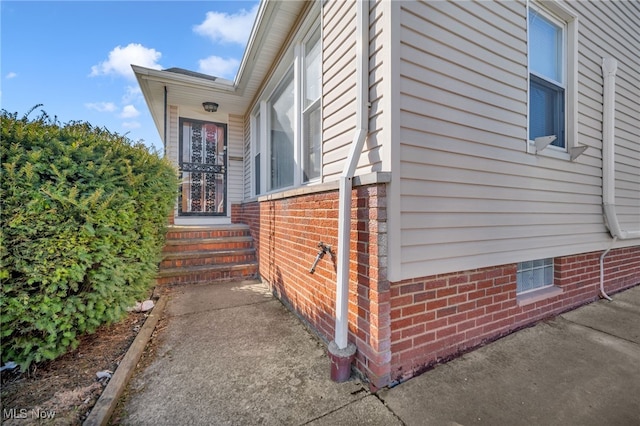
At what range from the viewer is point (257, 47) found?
13.1 feet

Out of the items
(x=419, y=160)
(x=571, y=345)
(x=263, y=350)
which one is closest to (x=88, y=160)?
(x=263, y=350)

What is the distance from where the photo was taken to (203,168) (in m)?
6.36

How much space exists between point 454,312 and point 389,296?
708 mm

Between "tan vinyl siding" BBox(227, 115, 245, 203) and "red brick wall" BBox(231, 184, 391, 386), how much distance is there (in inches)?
121

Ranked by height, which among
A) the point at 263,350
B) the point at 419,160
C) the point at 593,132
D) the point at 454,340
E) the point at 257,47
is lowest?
the point at 263,350

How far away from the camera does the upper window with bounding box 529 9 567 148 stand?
2.79m

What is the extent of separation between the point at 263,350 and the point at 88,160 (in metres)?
2.06

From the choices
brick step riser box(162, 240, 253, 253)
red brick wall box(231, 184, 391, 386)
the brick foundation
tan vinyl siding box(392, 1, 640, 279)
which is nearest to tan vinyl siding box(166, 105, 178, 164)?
brick step riser box(162, 240, 253, 253)

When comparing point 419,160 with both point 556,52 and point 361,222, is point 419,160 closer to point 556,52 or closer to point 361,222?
point 361,222

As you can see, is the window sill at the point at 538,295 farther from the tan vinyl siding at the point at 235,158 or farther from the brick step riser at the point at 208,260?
the tan vinyl siding at the point at 235,158

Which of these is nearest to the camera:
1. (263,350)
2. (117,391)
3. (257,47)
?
(117,391)

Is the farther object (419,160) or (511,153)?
(511,153)

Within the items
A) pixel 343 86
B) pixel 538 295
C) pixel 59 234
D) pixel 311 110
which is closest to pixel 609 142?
pixel 538 295

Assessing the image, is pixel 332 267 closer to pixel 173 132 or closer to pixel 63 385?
pixel 63 385
